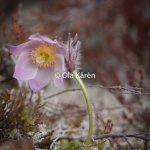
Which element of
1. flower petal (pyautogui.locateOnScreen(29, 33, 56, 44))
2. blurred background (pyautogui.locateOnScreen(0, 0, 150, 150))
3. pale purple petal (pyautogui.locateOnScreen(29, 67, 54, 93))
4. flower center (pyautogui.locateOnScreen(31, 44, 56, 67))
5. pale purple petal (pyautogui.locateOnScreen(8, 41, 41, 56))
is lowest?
pale purple petal (pyautogui.locateOnScreen(29, 67, 54, 93))

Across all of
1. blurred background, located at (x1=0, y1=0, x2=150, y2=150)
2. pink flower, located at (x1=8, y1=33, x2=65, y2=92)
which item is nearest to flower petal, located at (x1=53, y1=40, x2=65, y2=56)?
pink flower, located at (x1=8, y1=33, x2=65, y2=92)

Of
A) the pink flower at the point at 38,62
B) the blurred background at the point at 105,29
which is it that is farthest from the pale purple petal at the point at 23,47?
the blurred background at the point at 105,29

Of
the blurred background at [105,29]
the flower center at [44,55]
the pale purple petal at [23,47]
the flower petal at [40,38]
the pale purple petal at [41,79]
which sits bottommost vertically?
the pale purple petal at [41,79]

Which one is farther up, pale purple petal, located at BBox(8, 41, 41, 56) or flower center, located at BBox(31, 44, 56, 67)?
pale purple petal, located at BBox(8, 41, 41, 56)

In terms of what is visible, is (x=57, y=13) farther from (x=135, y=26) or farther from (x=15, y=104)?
(x=15, y=104)

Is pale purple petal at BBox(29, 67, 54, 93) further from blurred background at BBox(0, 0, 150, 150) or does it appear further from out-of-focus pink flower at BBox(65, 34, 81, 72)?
blurred background at BBox(0, 0, 150, 150)

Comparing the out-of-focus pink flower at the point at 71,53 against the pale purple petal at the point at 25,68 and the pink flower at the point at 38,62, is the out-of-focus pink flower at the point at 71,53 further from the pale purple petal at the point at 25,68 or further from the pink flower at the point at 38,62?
the pale purple petal at the point at 25,68

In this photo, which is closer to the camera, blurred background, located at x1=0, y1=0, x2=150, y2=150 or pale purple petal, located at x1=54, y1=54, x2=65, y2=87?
pale purple petal, located at x1=54, y1=54, x2=65, y2=87

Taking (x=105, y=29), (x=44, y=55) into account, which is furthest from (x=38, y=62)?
(x=105, y=29)
